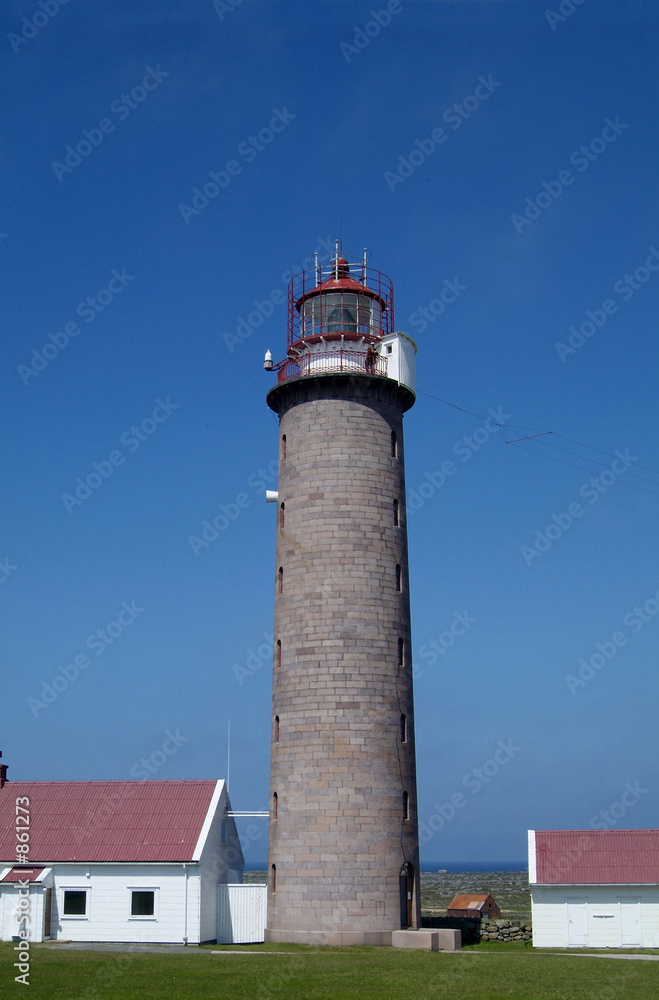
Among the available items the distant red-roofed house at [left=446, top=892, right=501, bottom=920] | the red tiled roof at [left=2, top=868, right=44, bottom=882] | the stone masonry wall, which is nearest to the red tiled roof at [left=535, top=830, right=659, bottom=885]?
the stone masonry wall

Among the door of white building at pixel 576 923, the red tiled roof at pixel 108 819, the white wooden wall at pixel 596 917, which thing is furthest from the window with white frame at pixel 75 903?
the door of white building at pixel 576 923

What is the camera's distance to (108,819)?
1302 inches

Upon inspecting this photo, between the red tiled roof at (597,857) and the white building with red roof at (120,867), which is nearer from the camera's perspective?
the white building with red roof at (120,867)

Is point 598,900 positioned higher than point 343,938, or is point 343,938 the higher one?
point 598,900

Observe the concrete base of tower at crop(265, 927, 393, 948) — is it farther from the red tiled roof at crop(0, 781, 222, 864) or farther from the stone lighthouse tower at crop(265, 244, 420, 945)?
the red tiled roof at crop(0, 781, 222, 864)

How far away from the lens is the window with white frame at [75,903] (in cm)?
3117

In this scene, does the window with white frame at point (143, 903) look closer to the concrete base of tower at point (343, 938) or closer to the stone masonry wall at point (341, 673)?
the stone masonry wall at point (341, 673)

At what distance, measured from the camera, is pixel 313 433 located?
32.1 meters

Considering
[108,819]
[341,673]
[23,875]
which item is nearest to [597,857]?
[341,673]

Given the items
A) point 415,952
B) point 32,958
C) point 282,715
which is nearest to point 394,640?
point 282,715

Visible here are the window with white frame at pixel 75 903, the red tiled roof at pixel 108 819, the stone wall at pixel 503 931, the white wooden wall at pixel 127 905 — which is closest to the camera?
the white wooden wall at pixel 127 905

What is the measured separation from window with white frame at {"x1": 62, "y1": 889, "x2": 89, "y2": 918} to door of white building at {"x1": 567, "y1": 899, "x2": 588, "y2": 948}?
1483 centimetres

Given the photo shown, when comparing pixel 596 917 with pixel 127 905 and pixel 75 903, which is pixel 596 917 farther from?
pixel 75 903

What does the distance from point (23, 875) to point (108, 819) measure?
3.05 metres
